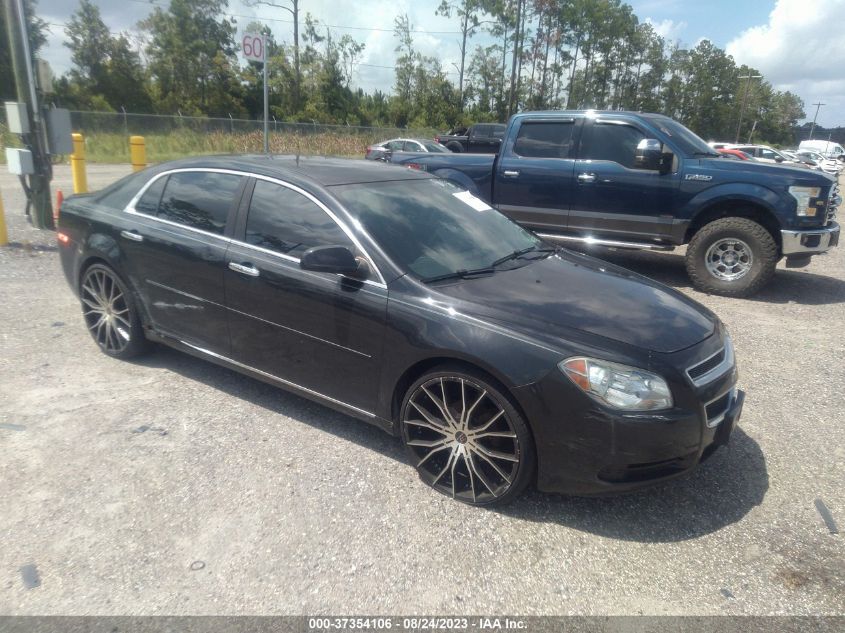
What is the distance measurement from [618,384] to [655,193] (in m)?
5.37

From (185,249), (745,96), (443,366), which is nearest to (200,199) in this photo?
(185,249)

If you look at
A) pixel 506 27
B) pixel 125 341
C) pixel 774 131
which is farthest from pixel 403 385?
pixel 774 131

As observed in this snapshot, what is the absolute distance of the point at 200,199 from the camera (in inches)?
160

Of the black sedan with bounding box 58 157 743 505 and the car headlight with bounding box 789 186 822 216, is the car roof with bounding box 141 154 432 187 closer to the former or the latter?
the black sedan with bounding box 58 157 743 505

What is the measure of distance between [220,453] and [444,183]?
2370 millimetres

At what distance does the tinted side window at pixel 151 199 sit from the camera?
429 centimetres

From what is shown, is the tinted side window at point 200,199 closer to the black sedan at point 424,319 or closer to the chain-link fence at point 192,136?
the black sedan at point 424,319

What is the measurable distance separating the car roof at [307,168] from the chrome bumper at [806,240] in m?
4.74

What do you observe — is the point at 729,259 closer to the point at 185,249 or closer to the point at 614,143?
the point at 614,143

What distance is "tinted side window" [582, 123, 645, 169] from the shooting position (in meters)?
7.55

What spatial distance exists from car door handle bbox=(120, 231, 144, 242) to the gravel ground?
3.22 ft

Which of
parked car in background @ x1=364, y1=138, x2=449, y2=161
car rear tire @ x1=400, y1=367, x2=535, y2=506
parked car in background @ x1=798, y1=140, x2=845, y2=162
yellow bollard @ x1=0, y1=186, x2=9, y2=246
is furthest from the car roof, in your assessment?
parked car in background @ x1=798, y1=140, x2=845, y2=162

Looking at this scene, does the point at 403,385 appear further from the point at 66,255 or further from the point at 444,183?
the point at 66,255

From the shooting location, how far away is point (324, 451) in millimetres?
3502
